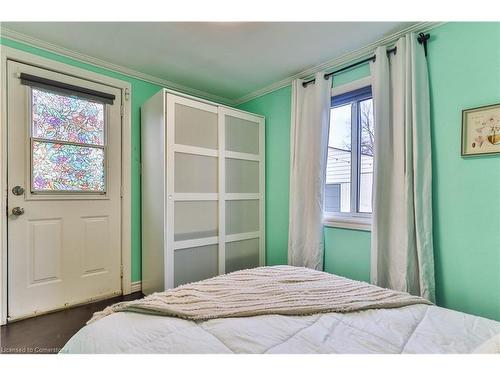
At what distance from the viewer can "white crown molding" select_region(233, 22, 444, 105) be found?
6.09 ft

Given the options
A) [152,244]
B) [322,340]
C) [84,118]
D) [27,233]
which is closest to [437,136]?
[322,340]

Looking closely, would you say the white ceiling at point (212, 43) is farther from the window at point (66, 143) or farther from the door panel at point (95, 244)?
the door panel at point (95, 244)

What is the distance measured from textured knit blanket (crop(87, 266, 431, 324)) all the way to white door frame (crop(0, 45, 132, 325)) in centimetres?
152

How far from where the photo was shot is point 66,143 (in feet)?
7.57

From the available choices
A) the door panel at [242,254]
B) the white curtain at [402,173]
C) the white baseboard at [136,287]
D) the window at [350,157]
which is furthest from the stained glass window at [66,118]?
the white curtain at [402,173]

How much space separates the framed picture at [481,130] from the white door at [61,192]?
9.61ft

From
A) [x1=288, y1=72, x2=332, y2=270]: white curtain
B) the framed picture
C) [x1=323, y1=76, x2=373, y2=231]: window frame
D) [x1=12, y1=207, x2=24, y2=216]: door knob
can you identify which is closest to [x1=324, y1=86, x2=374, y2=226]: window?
[x1=323, y1=76, x2=373, y2=231]: window frame

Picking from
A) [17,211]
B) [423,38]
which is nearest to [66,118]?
[17,211]

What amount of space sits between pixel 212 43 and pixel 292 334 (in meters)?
2.17

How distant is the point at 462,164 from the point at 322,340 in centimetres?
155

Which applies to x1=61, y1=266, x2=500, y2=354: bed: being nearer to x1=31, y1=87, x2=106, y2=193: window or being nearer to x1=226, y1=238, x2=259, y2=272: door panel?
x1=226, y1=238, x2=259, y2=272: door panel

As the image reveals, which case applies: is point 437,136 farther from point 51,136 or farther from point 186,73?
point 51,136

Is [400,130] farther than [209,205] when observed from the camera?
No

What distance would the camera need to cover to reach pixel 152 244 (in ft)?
8.29
